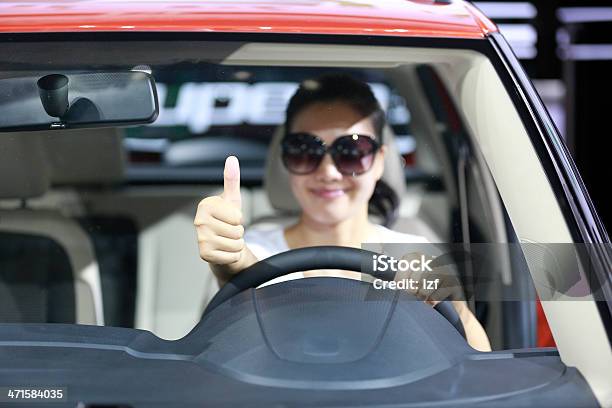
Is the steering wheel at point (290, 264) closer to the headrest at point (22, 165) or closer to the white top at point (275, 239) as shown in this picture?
the white top at point (275, 239)

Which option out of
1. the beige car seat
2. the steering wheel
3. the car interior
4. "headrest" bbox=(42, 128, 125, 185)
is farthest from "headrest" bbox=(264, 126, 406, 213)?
the steering wheel

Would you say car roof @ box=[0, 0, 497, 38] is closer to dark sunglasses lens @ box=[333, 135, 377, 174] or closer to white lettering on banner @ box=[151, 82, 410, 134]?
dark sunglasses lens @ box=[333, 135, 377, 174]

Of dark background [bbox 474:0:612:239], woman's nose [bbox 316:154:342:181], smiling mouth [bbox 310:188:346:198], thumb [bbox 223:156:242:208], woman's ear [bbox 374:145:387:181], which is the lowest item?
thumb [bbox 223:156:242:208]

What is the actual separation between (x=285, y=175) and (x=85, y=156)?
56 cm

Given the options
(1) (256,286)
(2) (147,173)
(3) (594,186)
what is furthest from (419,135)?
(3) (594,186)

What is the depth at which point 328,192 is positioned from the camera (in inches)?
104

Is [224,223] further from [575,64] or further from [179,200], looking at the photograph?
[575,64]

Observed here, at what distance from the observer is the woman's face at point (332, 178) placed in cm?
252

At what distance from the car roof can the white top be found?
17.1 inches

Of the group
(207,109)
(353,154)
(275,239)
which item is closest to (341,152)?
(353,154)

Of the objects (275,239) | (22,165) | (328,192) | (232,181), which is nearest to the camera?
(232,181)

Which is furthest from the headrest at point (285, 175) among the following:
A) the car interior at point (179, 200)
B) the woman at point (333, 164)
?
the woman at point (333, 164)

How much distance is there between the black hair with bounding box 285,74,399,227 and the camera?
8.33 ft

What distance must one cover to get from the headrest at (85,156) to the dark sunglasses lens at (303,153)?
1.43 ft
